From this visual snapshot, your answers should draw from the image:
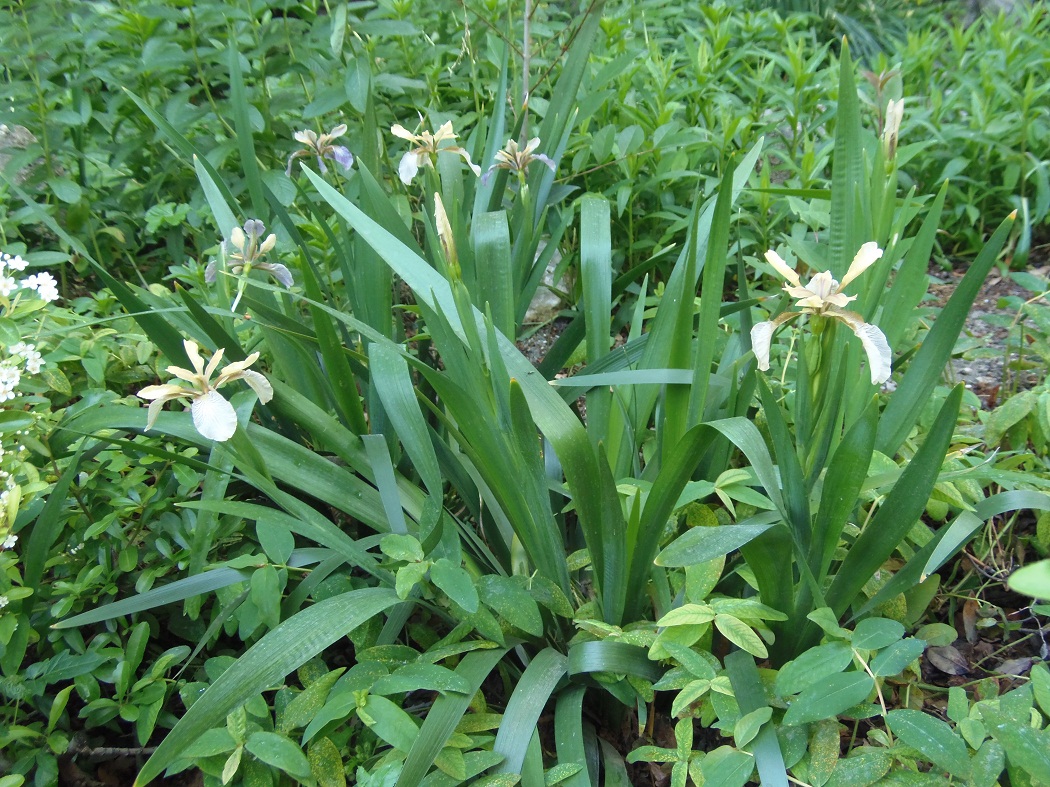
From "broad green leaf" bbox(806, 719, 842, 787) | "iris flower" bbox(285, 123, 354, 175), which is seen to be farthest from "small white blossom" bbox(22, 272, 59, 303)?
"broad green leaf" bbox(806, 719, 842, 787)

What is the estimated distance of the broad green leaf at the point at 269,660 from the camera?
855 mm

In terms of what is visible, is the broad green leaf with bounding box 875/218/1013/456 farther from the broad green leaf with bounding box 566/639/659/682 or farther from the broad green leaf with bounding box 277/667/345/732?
the broad green leaf with bounding box 277/667/345/732

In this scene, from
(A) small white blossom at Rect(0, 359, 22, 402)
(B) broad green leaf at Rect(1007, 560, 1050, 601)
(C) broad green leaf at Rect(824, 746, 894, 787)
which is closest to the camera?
(B) broad green leaf at Rect(1007, 560, 1050, 601)

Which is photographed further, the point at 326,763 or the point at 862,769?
the point at 326,763

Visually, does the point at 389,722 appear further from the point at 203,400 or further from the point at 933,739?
the point at 933,739

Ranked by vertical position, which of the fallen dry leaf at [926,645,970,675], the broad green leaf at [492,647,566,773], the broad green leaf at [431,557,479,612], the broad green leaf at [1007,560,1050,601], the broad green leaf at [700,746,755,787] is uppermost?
the broad green leaf at [1007,560,1050,601]

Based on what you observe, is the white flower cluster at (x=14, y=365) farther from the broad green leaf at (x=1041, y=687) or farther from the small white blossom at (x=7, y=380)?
the broad green leaf at (x=1041, y=687)

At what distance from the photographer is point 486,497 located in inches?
51.4

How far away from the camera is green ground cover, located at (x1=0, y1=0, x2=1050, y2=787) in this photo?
93cm

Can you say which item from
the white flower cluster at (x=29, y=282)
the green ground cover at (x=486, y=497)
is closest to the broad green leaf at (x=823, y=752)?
the green ground cover at (x=486, y=497)

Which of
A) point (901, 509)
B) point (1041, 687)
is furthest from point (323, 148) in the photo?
point (1041, 687)

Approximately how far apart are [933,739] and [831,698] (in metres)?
0.12

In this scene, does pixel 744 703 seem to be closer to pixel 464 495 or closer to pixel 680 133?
pixel 464 495

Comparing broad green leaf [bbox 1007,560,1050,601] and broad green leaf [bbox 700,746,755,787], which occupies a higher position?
broad green leaf [bbox 1007,560,1050,601]
